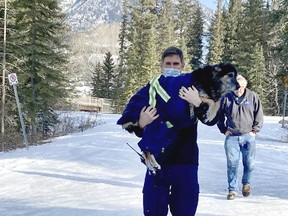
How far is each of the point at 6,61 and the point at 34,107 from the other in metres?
2.86

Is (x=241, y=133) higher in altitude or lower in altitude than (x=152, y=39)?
lower

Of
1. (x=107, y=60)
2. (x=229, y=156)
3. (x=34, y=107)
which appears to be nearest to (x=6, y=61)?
(x=34, y=107)

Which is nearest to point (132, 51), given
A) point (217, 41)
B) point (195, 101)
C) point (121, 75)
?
point (121, 75)

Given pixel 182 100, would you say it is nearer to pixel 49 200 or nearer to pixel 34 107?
pixel 49 200

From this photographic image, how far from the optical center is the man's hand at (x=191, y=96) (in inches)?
135

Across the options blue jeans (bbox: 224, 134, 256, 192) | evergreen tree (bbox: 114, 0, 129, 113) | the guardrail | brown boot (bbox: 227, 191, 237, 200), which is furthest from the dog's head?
the guardrail

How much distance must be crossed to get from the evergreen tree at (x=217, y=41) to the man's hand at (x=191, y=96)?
189 feet

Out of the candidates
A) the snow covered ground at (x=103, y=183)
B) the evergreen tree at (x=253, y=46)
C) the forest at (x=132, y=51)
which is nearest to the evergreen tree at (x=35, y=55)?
the forest at (x=132, y=51)

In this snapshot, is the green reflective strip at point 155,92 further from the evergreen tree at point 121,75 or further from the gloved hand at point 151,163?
the evergreen tree at point 121,75

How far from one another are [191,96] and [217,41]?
5988 centimetres

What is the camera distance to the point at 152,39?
4994 centimetres

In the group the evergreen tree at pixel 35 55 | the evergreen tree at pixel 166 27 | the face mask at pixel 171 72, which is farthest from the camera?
the evergreen tree at pixel 166 27

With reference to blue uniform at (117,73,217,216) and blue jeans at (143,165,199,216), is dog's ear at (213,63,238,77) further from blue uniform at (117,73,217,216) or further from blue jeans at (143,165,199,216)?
blue jeans at (143,165,199,216)

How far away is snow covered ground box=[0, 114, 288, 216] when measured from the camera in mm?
7059
